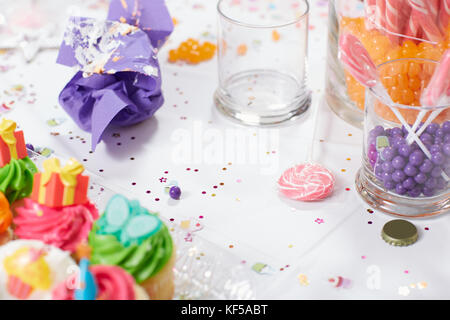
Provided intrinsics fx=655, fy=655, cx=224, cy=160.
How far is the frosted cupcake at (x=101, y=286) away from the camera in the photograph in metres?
0.75

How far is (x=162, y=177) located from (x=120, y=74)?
0.69ft

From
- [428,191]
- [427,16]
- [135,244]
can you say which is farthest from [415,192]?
[135,244]

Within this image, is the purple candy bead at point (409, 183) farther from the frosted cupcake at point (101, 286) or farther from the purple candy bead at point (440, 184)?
the frosted cupcake at point (101, 286)

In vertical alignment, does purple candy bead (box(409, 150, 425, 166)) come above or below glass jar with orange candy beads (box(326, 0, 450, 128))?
below

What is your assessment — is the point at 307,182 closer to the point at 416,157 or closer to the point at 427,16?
the point at 416,157

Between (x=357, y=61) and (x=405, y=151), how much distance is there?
0.47 feet

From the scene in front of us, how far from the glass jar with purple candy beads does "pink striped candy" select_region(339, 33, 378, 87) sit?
2 centimetres

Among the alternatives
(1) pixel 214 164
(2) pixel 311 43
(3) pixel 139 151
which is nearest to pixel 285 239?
(1) pixel 214 164

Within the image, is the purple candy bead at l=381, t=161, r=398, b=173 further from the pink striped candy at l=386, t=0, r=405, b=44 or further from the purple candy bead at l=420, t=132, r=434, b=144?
the pink striped candy at l=386, t=0, r=405, b=44

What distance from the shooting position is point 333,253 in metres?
0.93

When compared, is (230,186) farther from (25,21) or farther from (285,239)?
(25,21)

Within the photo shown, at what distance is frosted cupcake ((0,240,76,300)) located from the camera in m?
0.78

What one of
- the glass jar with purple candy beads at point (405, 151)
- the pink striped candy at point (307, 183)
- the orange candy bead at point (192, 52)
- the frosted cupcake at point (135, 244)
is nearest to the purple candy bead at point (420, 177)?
the glass jar with purple candy beads at point (405, 151)

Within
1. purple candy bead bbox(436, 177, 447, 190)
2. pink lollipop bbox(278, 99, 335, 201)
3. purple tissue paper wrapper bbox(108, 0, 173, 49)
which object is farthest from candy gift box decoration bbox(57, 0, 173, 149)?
purple candy bead bbox(436, 177, 447, 190)
